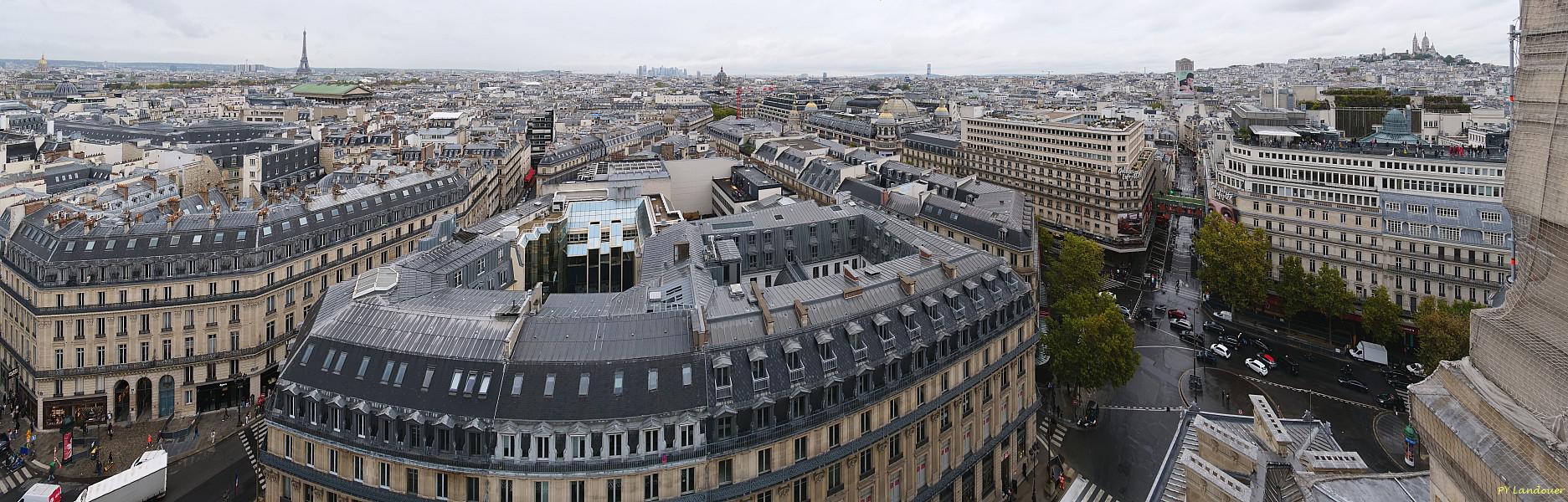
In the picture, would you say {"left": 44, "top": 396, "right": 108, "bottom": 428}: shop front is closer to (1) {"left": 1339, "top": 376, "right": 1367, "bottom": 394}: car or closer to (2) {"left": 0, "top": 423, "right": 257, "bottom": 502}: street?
(2) {"left": 0, "top": 423, "right": 257, "bottom": 502}: street

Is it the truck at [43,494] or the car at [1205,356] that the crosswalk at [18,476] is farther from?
the car at [1205,356]

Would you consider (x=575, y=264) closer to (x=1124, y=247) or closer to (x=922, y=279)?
(x=922, y=279)

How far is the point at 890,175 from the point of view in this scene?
306 feet

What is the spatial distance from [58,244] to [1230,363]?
90.3 meters

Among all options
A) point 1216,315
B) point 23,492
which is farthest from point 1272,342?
point 23,492

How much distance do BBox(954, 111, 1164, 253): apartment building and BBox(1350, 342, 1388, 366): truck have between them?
36419mm

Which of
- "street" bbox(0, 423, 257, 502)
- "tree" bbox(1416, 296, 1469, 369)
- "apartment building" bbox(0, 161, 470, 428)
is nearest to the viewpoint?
"street" bbox(0, 423, 257, 502)

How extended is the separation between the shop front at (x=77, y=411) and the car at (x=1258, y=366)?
88.3 metres

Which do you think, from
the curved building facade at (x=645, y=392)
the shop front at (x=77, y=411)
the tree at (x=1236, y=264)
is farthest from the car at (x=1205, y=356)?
the shop front at (x=77, y=411)

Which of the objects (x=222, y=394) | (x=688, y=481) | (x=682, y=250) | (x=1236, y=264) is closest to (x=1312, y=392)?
(x=1236, y=264)

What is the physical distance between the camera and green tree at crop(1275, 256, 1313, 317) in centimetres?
7056

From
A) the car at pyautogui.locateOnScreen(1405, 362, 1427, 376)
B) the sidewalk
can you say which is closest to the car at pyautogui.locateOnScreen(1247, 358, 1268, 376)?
the car at pyautogui.locateOnScreen(1405, 362, 1427, 376)

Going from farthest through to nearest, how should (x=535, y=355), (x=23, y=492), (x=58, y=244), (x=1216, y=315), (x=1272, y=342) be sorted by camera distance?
1. (x=1216, y=315)
2. (x=1272, y=342)
3. (x=58, y=244)
4. (x=23, y=492)
5. (x=535, y=355)

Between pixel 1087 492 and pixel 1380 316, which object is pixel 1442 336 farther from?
pixel 1087 492
